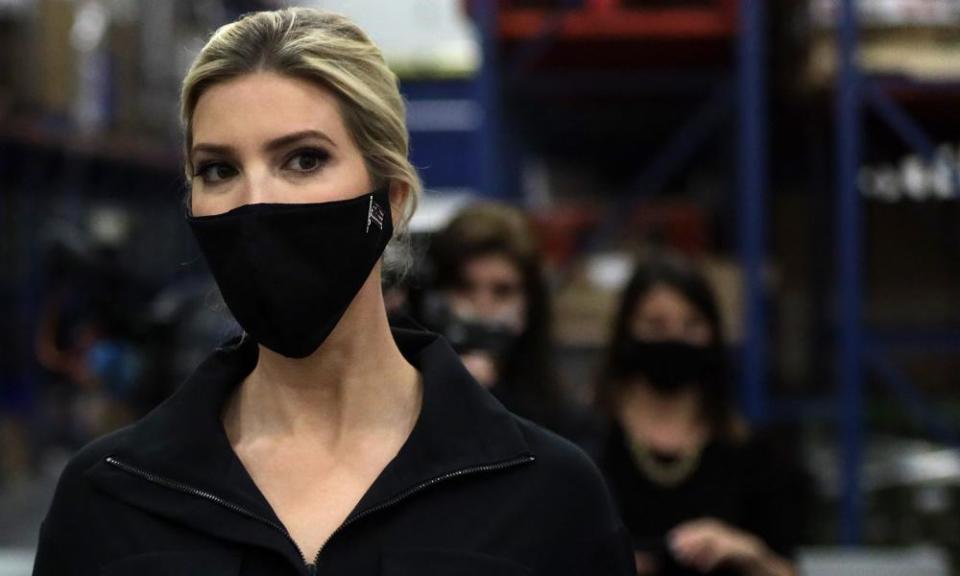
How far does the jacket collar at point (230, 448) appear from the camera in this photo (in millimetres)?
1795

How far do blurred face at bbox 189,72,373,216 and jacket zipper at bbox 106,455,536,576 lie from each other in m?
0.32

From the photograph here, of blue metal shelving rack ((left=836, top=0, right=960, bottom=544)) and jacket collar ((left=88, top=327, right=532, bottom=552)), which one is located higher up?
jacket collar ((left=88, top=327, right=532, bottom=552))

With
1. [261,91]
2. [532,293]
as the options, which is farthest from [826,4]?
[261,91]

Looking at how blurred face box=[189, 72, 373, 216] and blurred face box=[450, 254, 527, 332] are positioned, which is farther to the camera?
blurred face box=[450, 254, 527, 332]

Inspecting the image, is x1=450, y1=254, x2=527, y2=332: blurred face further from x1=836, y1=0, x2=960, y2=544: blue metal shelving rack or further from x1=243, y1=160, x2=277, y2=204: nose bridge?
x1=836, y1=0, x2=960, y2=544: blue metal shelving rack

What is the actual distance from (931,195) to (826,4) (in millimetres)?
1673

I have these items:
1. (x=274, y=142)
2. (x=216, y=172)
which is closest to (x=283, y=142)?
(x=274, y=142)

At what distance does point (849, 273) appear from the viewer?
620 centimetres

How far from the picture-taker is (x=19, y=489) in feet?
38.3

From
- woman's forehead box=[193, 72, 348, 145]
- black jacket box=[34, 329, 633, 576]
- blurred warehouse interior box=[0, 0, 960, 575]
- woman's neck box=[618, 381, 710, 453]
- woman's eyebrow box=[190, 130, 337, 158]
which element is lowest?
blurred warehouse interior box=[0, 0, 960, 575]

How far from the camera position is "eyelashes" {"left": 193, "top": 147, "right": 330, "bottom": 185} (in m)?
1.80

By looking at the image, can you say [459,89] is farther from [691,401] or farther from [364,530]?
[364,530]

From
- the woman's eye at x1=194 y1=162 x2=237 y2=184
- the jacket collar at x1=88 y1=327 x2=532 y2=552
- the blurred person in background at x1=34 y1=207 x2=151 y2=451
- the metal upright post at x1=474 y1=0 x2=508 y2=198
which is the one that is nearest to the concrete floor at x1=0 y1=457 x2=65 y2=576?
the blurred person in background at x1=34 y1=207 x2=151 y2=451

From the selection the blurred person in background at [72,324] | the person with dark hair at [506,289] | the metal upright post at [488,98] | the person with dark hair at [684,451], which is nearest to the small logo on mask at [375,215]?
the person with dark hair at [684,451]
